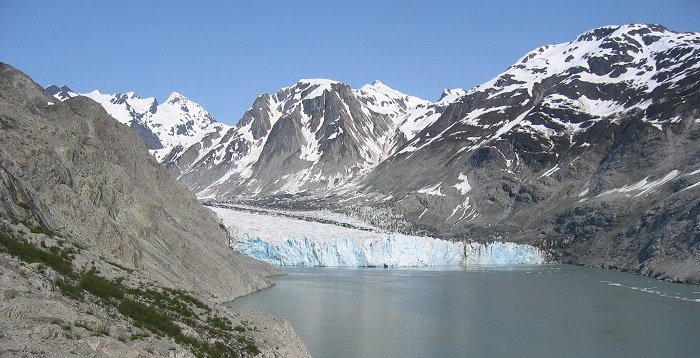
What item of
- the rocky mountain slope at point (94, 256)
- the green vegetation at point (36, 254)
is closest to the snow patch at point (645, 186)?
the rocky mountain slope at point (94, 256)

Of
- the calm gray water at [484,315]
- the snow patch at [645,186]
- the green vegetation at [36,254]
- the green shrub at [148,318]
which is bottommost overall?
the calm gray water at [484,315]

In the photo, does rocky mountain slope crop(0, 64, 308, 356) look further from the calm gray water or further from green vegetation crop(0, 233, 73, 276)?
the calm gray water

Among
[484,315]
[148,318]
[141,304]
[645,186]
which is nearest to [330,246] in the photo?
[484,315]

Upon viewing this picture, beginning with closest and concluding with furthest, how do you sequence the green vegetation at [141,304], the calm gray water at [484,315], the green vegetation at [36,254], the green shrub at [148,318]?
the green vegetation at [36,254] → the green vegetation at [141,304] → the green shrub at [148,318] → the calm gray water at [484,315]

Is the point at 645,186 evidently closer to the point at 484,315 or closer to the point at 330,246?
the point at 330,246

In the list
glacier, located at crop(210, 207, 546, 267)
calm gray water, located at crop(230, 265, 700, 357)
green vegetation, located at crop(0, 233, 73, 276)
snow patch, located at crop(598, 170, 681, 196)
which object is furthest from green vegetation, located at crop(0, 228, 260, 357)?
snow patch, located at crop(598, 170, 681, 196)

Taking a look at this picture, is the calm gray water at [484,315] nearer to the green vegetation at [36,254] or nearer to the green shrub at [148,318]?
the green shrub at [148,318]

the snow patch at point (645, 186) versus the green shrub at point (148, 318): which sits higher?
the snow patch at point (645, 186)
